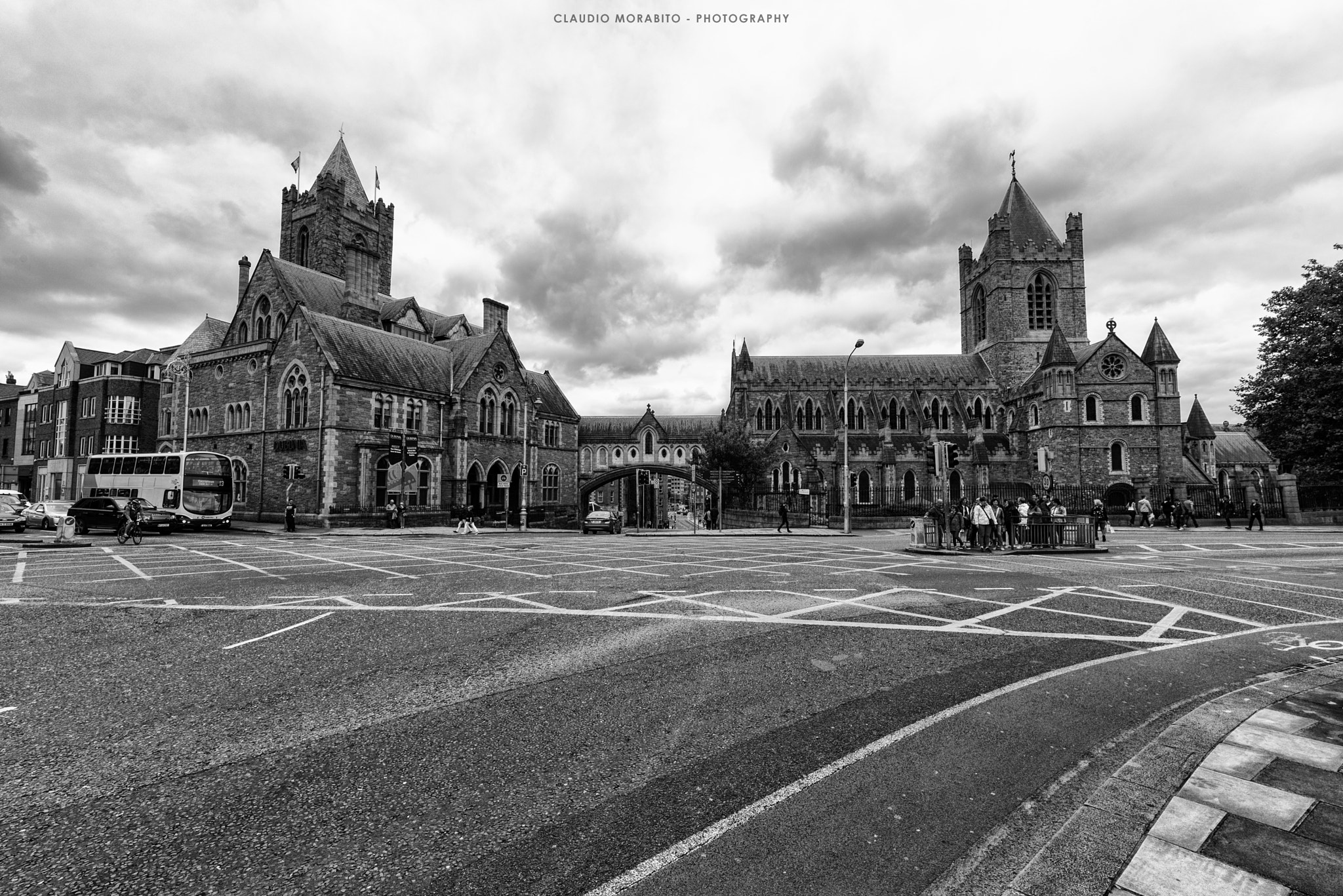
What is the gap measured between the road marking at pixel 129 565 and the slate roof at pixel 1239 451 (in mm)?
96246

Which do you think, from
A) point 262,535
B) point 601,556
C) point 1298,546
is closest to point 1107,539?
point 1298,546

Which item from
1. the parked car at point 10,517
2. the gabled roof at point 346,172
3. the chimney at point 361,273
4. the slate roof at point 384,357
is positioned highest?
the gabled roof at point 346,172

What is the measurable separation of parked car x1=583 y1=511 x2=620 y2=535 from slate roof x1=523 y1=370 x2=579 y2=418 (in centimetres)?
1386

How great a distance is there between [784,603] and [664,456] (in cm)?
7688

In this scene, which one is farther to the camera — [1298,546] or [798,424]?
[798,424]

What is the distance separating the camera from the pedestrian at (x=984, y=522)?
2056 centimetres

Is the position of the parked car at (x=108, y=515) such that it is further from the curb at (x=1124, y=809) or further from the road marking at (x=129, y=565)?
the curb at (x=1124, y=809)

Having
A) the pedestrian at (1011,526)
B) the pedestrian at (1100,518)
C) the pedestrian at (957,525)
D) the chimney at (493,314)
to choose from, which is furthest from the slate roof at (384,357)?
the pedestrian at (1100,518)

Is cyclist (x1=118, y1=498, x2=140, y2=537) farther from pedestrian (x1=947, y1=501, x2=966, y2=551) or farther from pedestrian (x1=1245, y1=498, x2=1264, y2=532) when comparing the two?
pedestrian (x1=1245, y1=498, x2=1264, y2=532)

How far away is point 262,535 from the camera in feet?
90.5

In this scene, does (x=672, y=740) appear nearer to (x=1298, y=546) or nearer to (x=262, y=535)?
(x=1298, y=546)

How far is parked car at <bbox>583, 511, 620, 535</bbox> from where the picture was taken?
34.5 metres

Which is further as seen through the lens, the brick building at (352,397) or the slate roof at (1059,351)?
the slate roof at (1059,351)

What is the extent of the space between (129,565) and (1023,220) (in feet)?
246
